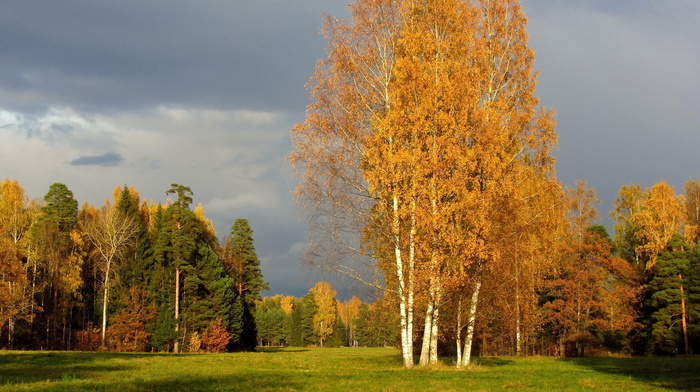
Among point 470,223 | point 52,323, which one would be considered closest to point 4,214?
point 52,323

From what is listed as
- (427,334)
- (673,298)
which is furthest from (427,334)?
(673,298)

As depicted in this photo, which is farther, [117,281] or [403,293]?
[117,281]

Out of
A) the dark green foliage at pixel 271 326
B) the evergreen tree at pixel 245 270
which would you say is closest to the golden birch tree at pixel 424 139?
the evergreen tree at pixel 245 270

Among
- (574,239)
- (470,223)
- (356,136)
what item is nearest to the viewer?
(470,223)

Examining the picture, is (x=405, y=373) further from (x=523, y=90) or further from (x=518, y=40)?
(x=518, y=40)

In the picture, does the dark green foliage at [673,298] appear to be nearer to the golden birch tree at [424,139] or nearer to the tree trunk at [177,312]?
the golden birch tree at [424,139]

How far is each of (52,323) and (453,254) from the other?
60.3 meters

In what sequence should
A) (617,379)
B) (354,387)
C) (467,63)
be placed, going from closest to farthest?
1. (354,387)
2. (617,379)
3. (467,63)

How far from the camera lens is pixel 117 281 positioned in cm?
6912

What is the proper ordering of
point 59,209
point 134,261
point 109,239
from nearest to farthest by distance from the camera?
1. point 109,239
2. point 59,209
3. point 134,261

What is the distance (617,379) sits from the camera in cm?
2447

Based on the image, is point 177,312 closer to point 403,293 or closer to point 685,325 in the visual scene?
point 403,293

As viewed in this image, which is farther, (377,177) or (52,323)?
(52,323)

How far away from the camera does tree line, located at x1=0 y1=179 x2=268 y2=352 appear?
218 feet
